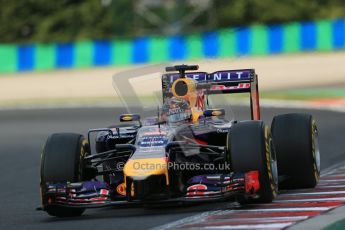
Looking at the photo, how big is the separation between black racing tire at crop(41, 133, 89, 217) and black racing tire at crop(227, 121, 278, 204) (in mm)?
1542

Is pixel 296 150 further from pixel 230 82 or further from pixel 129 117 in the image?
pixel 129 117

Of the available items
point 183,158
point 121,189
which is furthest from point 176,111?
point 121,189

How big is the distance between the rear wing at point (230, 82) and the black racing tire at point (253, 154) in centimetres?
174

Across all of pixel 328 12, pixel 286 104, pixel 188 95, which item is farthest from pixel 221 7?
pixel 188 95

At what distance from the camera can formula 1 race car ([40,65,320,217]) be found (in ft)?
32.4

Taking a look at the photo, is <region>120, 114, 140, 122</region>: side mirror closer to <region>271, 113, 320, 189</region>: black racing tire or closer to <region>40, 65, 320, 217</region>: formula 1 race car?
<region>40, 65, 320, 217</region>: formula 1 race car

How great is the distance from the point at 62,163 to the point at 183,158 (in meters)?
1.19

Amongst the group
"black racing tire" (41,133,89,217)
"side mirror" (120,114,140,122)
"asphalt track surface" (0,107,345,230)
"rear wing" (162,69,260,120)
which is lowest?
"asphalt track surface" (0,107,345,230)

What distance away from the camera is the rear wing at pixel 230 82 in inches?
470

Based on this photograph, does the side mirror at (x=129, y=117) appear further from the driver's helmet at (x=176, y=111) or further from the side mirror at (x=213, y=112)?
the side mirror at (x=213, y=112)

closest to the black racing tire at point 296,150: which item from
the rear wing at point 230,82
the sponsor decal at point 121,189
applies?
the rear wing at point 230,82

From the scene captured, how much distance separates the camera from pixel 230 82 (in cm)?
1206

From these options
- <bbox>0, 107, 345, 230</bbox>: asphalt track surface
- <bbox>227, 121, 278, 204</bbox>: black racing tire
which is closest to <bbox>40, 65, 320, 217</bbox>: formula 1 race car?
<bbox>227, 121, 278, 204</bbox>: black racing tire

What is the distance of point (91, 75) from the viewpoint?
1672 inches
